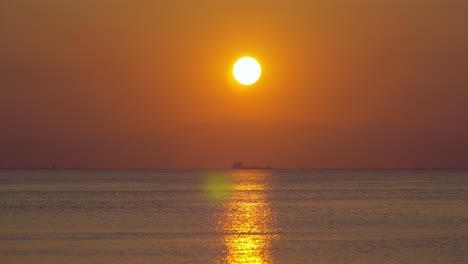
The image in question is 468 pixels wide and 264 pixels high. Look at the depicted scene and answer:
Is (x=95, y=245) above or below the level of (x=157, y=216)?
below

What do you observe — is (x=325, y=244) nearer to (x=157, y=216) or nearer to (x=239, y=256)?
(x=239, y=256)

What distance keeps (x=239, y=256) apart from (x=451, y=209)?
5584cm

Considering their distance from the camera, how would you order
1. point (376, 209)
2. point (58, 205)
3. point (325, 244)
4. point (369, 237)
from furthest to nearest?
point (58, 205)
point (376, 209)
point (369, 237)
point (325, 244)

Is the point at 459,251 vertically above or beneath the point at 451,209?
beneath

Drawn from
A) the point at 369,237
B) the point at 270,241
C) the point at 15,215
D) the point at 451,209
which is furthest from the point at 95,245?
the point at 451,209

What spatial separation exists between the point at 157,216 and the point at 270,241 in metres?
28.0

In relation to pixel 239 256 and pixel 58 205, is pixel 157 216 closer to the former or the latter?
pixel 58 205

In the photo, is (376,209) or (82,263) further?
(376,209)

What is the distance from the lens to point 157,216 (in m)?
88.6

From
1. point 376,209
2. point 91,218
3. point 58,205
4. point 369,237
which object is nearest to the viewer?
point 369,237

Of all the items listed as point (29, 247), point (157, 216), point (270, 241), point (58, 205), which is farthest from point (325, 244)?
point (58, 205)

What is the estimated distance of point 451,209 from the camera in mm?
102375

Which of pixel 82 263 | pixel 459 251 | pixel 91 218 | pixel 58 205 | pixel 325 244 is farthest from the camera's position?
pixel 58 205

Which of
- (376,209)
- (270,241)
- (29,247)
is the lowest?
(29,247)
